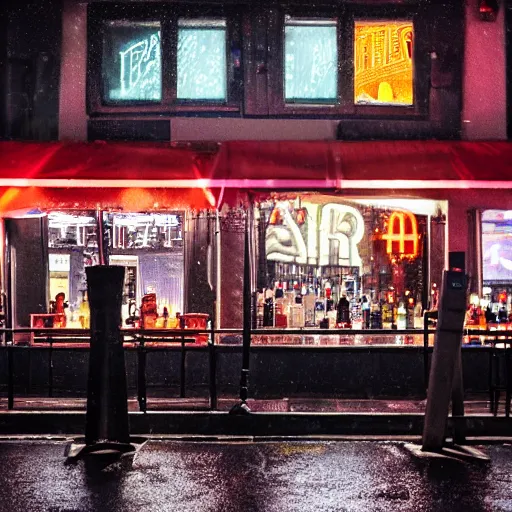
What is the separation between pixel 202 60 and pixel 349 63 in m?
2.16

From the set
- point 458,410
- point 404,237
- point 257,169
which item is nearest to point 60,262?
point 257,169

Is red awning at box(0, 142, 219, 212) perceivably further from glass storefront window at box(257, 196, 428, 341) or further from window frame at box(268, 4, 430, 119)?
window frame at box(268, 4, 430, 119)

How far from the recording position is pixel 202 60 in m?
14.4

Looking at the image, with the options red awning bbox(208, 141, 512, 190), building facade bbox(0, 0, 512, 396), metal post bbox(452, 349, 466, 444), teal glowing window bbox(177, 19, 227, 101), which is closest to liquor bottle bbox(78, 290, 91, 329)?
building facade bbox(0, 0, 512, 396)

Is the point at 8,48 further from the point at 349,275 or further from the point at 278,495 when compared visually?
the point at 278,495

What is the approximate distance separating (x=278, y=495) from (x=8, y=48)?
941cm

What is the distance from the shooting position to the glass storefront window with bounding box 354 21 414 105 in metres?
14.3

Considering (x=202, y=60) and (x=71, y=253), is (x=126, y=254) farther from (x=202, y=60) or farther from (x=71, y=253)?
(x=202, y=60)

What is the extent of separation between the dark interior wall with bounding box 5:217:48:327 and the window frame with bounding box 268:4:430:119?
389 cm

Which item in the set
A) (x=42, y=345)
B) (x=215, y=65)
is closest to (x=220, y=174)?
(x=215, y=65)

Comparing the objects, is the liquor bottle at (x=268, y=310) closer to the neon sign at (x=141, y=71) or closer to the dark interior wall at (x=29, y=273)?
the dark interior wall at (x=29, y=273)

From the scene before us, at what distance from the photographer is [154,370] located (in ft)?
45.0

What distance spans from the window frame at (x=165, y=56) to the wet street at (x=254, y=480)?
637cm

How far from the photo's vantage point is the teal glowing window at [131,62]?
1437 cm
